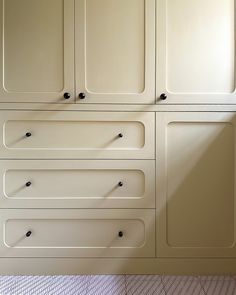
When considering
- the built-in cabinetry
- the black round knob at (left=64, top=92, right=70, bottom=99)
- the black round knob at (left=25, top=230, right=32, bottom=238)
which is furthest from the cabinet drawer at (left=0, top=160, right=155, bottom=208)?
the black round knob at (left=64, top=92, right=70, bottom=99)

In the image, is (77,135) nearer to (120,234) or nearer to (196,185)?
(120,234)

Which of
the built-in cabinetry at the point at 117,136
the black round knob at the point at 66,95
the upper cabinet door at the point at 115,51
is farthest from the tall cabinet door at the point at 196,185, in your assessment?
the black round knob at the point at 66,95

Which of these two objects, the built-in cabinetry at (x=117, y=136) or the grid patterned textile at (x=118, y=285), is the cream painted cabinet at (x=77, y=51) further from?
the grid patterned textile at (x=118, y=285)

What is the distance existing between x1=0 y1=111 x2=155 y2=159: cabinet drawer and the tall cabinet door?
0.11 metres

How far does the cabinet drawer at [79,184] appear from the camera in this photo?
1.44 metres

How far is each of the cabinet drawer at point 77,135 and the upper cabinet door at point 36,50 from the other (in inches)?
3.9

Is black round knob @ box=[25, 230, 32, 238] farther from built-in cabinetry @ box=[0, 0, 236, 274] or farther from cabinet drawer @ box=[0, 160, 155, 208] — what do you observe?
cabinet drawer @ box=[0, 160, 155, 208]

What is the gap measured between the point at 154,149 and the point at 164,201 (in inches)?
10.8

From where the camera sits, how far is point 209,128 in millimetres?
1450

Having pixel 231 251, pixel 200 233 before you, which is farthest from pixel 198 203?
pixel 231 251

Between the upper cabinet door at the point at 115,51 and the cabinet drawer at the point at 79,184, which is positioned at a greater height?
the upper cabinet door at the point at 115,51

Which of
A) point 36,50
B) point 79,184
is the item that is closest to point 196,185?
point 79,184

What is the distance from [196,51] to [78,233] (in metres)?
1.11

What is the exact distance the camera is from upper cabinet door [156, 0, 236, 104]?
141 centimetres
